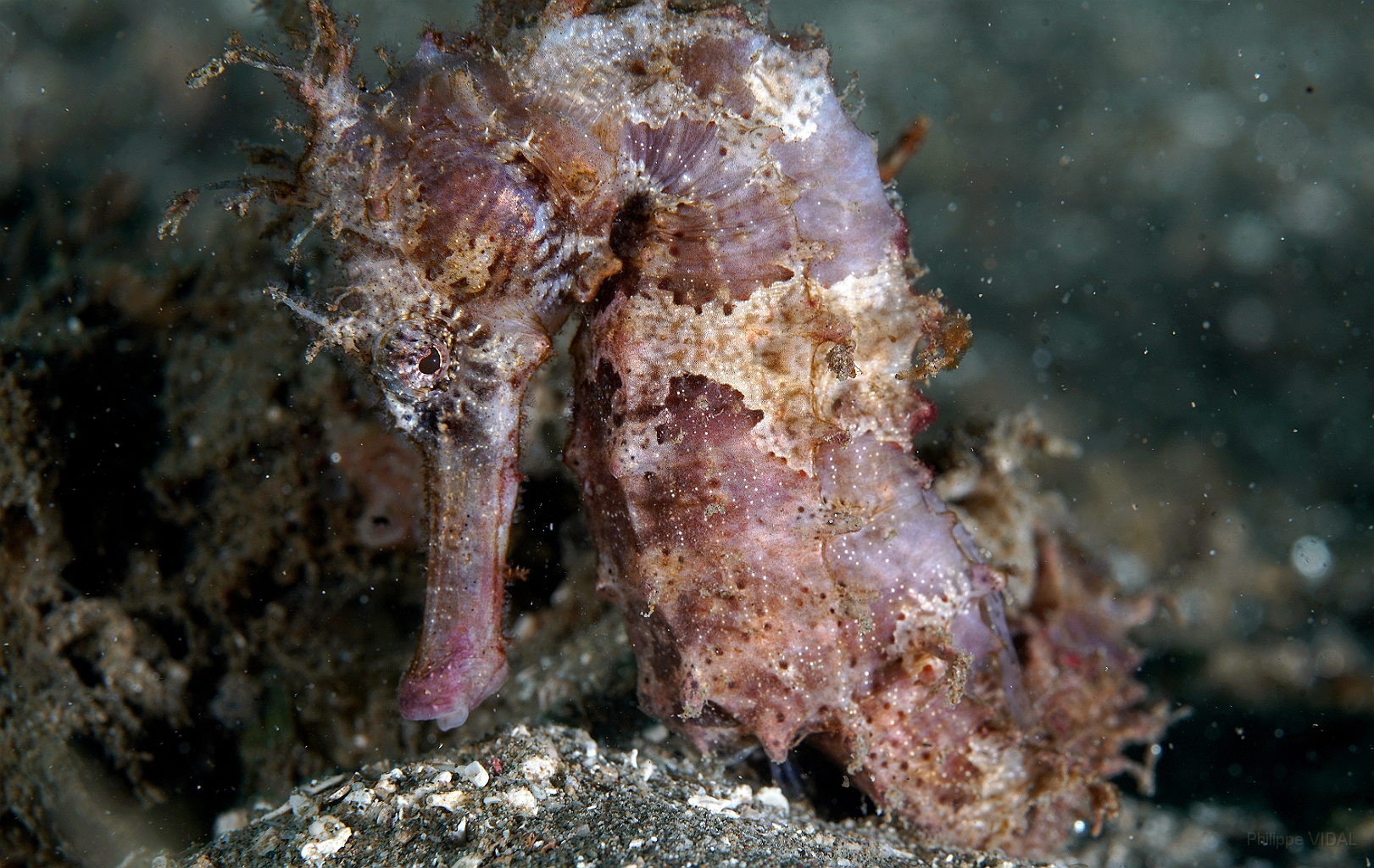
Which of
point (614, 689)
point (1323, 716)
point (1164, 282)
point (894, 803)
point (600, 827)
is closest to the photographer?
point (600, 827)

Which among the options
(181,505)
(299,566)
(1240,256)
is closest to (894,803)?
(299,566)

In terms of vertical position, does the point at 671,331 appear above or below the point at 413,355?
below

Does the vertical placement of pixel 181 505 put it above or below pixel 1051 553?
above

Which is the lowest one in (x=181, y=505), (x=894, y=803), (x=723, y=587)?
(x=894, y=803)

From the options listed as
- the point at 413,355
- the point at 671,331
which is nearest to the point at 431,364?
the point at 413,355

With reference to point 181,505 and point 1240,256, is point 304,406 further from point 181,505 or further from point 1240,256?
point 1240,256

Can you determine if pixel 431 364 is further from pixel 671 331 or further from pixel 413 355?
pixel 671 331

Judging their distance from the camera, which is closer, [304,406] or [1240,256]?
[304,406]

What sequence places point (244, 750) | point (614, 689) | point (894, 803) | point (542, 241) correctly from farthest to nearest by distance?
point (244, 750) → point (614, 689) → point (894, 803) → point (542, 241)
